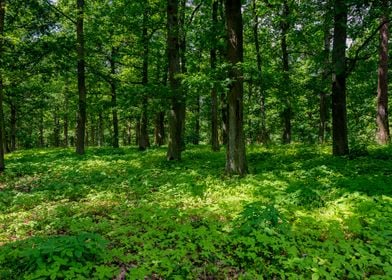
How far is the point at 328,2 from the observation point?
35.4ft

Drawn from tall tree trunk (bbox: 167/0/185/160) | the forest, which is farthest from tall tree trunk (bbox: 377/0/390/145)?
tall tree trunk (bbox: 167/0/185/160)

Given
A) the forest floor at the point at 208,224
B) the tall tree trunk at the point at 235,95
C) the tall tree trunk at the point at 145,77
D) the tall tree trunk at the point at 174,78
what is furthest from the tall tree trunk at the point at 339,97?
the tall tree trunk at the point at 145,77

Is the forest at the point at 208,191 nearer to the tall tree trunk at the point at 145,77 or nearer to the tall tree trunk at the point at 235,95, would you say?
the tall tree trunk at the point at 235,95

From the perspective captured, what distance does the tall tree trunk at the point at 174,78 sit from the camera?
14.5 m

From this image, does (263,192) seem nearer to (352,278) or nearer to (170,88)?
(352,278)

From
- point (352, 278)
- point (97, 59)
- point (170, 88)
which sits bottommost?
point (352, 278)

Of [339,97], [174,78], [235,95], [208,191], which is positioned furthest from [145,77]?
[208,191]

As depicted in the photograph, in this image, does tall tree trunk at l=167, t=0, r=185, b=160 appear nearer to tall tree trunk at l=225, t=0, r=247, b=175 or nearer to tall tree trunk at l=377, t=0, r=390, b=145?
tall tree trunk at l=225, t=0, r=247, b=175

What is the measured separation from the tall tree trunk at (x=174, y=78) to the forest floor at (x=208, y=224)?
311 cm

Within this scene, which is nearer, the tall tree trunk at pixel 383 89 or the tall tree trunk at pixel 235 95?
the tall tree trunk at pixel 235 95

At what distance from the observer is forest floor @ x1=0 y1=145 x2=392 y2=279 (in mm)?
5223

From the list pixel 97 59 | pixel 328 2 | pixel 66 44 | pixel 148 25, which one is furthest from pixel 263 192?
pixel 97 59

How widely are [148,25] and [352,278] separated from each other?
1758cm

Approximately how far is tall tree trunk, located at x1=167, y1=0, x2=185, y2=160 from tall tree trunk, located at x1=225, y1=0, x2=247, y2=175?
3.53 metres
